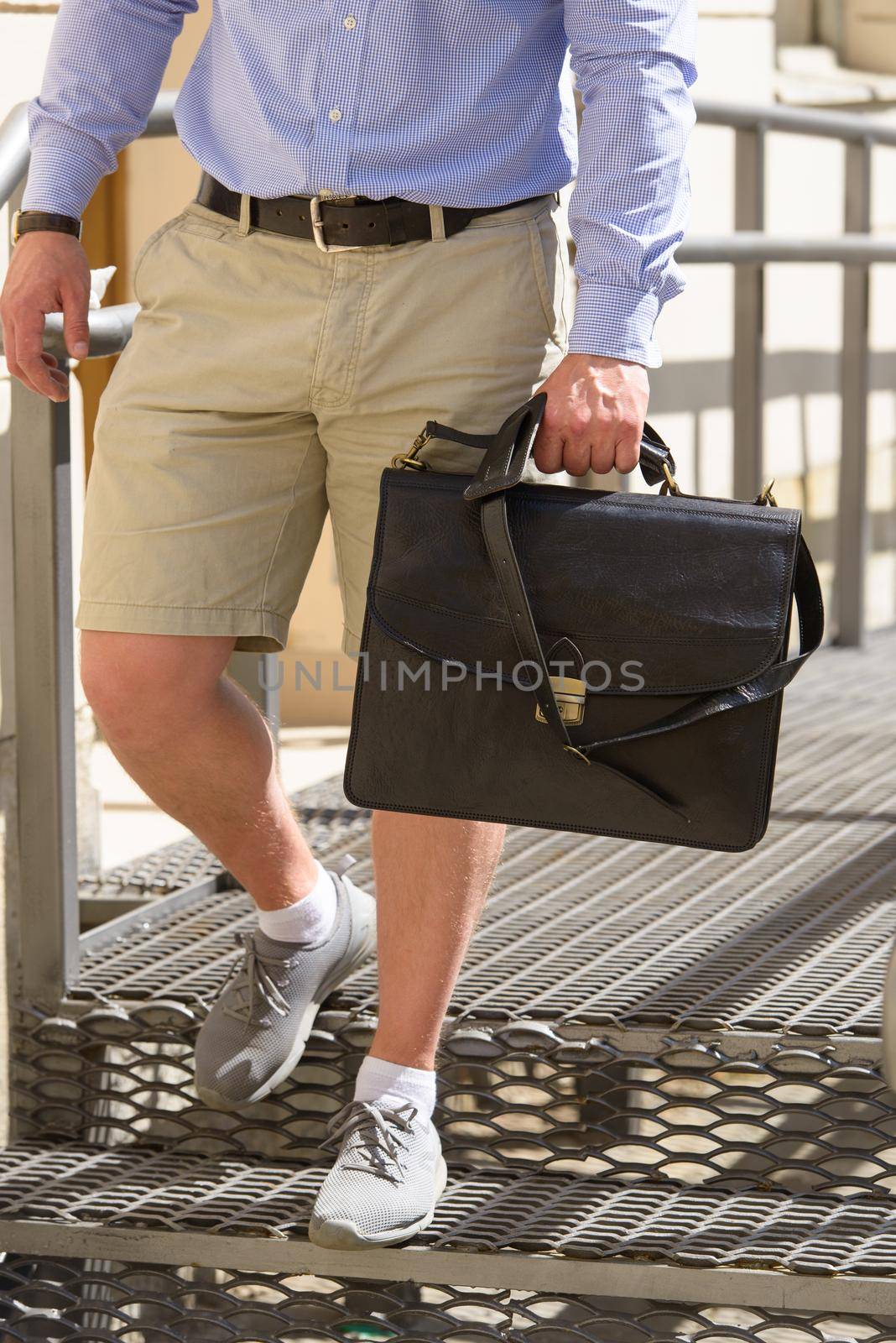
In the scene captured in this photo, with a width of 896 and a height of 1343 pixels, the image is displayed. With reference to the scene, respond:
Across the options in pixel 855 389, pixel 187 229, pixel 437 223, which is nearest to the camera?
pixel 437 223

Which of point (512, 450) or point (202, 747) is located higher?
point (512, 450)

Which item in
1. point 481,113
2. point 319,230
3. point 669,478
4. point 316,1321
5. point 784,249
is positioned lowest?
point 316,1321

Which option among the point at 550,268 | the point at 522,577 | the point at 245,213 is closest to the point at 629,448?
the point at 522,577

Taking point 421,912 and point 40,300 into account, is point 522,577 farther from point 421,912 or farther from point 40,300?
point 40,300

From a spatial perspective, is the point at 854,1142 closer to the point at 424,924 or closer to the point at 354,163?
the point at 424,924

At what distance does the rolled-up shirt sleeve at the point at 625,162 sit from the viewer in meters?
1.57

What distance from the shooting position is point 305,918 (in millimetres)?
2027

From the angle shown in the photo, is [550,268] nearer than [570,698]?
No

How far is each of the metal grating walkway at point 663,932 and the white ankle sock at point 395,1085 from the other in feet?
0.80

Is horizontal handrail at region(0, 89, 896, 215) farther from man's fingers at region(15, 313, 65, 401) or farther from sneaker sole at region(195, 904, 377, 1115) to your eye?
sneaker sole at region(195, 904, 377, 1115)

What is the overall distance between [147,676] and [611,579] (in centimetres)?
53

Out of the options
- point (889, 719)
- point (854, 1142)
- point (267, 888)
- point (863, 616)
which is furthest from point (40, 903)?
point (863, 616)

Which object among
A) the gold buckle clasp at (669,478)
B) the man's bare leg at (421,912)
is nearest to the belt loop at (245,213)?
the gold buckle clasp at (669,478)

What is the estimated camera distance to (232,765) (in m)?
1.90
